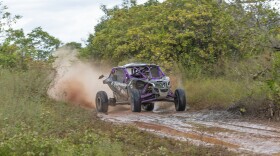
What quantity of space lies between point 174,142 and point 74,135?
78.5 inches

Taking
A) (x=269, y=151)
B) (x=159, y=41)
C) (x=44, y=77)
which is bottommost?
(x=269, y=151)

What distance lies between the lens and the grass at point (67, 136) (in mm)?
8391

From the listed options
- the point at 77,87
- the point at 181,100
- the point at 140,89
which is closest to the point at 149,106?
the point at 140,89

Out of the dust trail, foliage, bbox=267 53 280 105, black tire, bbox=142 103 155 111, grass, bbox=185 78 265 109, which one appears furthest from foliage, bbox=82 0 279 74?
foliage, bbox=267 53 280 105

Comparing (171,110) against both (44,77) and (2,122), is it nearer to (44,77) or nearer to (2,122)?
(44,77)

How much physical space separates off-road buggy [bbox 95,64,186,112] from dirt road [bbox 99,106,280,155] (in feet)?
1.65

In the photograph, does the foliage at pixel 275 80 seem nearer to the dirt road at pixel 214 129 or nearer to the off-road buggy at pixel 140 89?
the dirt road at pixel 214 129

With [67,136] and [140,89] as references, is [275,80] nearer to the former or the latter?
[140,89]

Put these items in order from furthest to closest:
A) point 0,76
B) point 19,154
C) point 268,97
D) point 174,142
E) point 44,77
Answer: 1. point 44,77
2. point 0,76
3. point 268,97
4. point 174,142
5. point 19,154

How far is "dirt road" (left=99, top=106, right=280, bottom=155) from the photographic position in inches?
437

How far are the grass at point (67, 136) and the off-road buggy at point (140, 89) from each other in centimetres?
347

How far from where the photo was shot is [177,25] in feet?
80.9

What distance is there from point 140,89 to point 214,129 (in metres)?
5.54

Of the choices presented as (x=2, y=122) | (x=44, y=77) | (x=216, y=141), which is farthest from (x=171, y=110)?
(x=2, y=122)
